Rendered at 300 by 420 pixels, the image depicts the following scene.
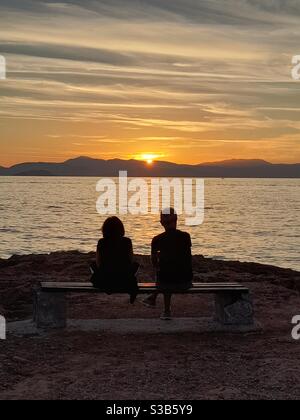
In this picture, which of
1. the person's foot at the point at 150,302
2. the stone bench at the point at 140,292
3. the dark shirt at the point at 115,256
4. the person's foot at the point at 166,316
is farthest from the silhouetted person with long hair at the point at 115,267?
the person's foot at the point at 150,302

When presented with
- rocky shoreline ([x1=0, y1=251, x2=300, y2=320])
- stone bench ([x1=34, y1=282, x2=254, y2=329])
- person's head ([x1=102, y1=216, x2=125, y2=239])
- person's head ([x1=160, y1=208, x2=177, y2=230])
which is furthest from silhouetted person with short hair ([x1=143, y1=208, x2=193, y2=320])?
rocky shoreline ([x1=0, y1=251, x2=300, y2=320])

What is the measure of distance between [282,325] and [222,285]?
119 centimetres

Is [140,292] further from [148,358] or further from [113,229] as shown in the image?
[148,358]

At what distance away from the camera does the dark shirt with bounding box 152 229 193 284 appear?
29.1ft

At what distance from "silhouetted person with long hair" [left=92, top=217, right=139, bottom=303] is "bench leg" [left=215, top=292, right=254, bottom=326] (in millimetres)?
1456

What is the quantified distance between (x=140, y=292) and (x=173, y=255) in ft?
2.37

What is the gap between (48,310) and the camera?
347 inches

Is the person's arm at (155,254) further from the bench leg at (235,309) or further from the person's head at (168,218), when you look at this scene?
the bench leg at (235,309)

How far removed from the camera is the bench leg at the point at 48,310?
879 centimetres

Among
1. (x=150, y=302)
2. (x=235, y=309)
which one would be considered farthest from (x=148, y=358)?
(x=150, y=302)
